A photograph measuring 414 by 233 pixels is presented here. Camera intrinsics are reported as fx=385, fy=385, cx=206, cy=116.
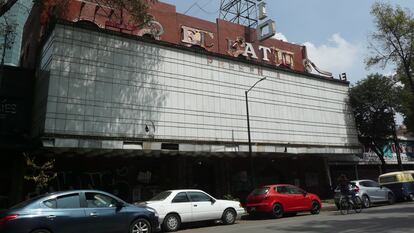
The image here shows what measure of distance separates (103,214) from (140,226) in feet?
4.33

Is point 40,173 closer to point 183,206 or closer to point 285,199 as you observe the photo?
point 183,206

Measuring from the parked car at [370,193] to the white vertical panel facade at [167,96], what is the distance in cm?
774

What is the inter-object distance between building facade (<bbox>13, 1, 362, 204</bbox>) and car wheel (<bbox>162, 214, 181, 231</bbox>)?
6.99m

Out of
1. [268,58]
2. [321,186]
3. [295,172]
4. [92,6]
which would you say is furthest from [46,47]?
[321,186]

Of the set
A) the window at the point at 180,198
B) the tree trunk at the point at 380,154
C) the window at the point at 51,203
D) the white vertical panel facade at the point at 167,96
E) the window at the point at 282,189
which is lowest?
the window at the point at 51,203

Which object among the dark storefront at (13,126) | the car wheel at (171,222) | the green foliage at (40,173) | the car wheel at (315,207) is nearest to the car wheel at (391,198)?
the car wheel at (315,207)

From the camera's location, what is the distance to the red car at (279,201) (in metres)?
18.2

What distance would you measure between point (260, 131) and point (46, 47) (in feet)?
49.5

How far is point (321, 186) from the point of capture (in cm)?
3347

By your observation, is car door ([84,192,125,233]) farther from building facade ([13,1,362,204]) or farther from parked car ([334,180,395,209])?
parked car ([334,180,395,209])

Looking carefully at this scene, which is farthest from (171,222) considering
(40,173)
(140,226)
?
(40,173)

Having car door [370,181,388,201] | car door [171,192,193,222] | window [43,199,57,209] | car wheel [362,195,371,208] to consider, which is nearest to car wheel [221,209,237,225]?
car door [171,192,193,222]

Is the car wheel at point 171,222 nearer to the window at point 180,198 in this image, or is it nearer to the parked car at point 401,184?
the window at point 180,198

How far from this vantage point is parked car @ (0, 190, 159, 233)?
9844 millimetres
